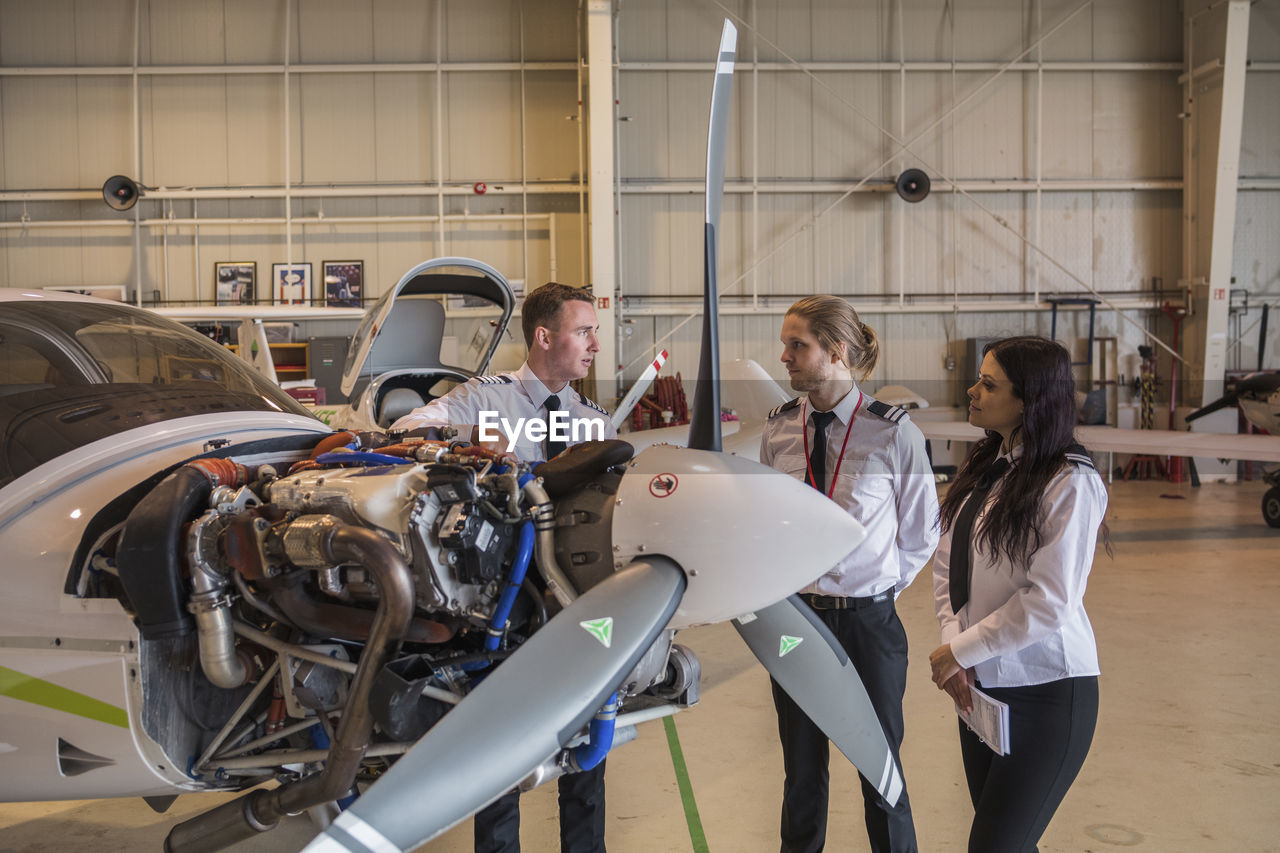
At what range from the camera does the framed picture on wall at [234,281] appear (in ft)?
42.3

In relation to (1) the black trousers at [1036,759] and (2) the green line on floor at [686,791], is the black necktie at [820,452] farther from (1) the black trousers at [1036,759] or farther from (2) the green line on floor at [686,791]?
(2) the green line on floor at [686,791]

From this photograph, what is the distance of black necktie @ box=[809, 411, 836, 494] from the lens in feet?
9.00

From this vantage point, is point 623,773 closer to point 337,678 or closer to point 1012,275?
point 337,678

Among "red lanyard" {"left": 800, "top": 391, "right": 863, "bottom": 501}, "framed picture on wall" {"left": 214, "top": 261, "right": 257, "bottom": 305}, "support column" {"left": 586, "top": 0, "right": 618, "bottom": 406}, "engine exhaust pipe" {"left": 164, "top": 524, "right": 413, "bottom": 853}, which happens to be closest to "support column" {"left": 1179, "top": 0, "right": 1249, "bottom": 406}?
Answer: "support column" {"left": 586, "top": 0, "right": 618, "bottom": 406}

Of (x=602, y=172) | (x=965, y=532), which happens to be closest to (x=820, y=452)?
(x=965, y=532)

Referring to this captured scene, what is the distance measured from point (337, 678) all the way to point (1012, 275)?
13075 mm

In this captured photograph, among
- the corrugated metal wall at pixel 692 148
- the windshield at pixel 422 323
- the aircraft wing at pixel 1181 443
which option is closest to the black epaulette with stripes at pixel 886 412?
the windshield at pixel 422 323

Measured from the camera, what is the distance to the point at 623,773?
375 cm

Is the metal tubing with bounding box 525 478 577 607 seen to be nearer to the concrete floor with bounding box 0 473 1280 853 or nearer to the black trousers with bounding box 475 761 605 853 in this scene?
the black trousers with bounding box 475 761 605 853

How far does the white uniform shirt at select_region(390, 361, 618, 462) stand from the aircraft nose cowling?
106cm

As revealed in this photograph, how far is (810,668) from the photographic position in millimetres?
2186

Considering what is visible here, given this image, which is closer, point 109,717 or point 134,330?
point 109,717

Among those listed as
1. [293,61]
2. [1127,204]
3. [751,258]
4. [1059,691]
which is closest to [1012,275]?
[1127,204]

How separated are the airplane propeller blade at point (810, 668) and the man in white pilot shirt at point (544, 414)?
754 millimetres
